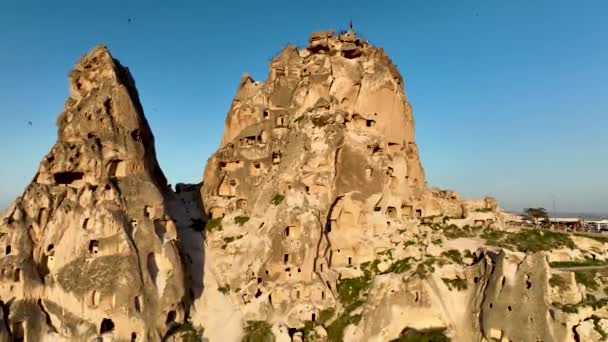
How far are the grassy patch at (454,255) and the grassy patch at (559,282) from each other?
19.8 feet

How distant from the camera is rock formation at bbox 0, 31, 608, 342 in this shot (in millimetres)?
23125

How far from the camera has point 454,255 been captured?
1111 inches

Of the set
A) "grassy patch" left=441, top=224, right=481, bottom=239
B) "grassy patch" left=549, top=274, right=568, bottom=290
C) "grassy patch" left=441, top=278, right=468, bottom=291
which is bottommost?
"grassy patch" left=441, top=278, right=468, bottom=291

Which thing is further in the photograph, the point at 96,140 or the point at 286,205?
the point at 286,205

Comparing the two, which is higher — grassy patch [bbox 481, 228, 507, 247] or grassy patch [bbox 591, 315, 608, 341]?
grassy patch [bbox 481, 228, 507, 247]

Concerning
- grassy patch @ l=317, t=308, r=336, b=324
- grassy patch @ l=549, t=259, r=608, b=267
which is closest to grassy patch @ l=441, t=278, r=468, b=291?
grassy patch @ l=549, t=259, r=608, b=267

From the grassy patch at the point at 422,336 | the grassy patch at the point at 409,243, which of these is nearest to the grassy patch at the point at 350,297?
the grassy patch at the point at 409,243

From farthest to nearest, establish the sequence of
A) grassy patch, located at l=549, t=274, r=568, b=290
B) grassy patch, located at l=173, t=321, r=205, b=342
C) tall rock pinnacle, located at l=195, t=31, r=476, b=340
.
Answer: tall rock pinnacle, located at l=195, t=31, r=476, b=340 < grassy patch, located at l=173, t=321, r=205, b=342 < grassy patch, located at l=549, t=274, r=568, b=290

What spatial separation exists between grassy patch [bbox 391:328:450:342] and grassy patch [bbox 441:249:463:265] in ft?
16.3

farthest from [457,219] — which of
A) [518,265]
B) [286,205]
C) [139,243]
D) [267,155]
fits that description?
[139,243]

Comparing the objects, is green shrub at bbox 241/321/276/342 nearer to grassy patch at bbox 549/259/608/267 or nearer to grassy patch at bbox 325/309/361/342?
grassy patch at bbox 325/309/361/342

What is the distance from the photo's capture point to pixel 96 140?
2781cm

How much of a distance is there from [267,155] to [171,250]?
39.1 ft

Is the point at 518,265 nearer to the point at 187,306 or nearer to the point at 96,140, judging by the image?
Result: the point at 187,306
